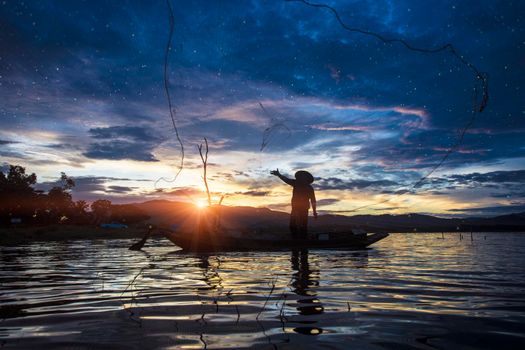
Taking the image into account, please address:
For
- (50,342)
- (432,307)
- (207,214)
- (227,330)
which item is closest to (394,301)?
(432,307)

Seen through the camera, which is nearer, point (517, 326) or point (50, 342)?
point (50, 342)

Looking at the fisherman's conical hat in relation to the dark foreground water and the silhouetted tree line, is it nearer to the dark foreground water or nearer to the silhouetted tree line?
the dark foreground water

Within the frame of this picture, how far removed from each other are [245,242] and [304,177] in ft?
16.3

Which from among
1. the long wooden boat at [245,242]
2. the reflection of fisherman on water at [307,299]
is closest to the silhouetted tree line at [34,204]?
the long wooden boat at [245,242]

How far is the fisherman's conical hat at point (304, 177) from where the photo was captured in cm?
2178

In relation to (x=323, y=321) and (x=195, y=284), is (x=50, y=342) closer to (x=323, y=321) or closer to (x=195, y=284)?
(x=323, y=321)

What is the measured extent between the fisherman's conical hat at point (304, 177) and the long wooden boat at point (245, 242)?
346cm

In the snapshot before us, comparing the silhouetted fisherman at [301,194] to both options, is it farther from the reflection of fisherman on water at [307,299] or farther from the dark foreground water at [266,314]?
the dark foreground water at [266,314]

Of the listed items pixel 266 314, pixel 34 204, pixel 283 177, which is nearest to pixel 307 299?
pixel 266 314

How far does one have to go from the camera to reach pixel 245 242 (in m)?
21.1

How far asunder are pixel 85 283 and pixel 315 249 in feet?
51.6

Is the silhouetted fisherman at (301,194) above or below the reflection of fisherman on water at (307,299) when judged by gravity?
above

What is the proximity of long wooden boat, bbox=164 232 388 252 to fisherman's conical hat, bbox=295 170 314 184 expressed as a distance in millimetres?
3456

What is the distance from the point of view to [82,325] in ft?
14.6
